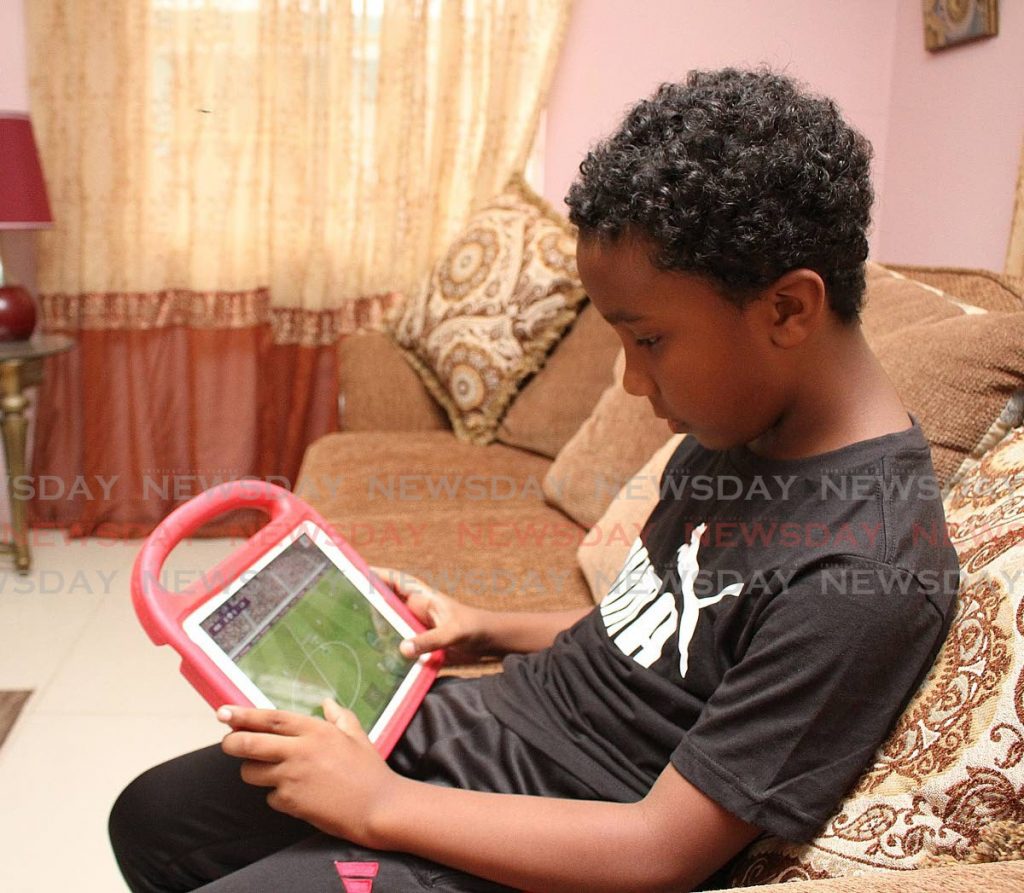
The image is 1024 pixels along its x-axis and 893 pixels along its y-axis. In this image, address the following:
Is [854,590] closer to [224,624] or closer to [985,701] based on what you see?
[985,701]

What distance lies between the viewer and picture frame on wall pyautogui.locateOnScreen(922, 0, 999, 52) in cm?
221

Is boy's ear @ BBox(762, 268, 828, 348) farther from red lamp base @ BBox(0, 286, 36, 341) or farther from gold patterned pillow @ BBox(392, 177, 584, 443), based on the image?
red lamp base @ BBox(0, 286, 36, 341)

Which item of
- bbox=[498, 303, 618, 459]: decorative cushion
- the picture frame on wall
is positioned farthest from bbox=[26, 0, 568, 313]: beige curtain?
the picture frame on wall

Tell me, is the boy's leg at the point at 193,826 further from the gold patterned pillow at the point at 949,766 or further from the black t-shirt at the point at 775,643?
the gold patterned pillow at the point at 949,766

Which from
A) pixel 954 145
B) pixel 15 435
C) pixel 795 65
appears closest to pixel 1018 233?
pixel 954 145

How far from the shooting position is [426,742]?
936mm

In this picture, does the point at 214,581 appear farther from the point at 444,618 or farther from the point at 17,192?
the point at 17,192

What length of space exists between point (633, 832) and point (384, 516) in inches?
47.1

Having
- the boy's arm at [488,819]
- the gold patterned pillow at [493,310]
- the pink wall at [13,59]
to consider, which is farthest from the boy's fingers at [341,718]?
the pink wall at [13,59]

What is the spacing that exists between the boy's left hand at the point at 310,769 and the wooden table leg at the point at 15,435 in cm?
196

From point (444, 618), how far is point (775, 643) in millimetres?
442

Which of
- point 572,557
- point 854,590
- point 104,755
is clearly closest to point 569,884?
point 854,590

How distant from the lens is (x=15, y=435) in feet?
8.18

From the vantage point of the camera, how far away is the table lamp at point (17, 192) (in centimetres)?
236
